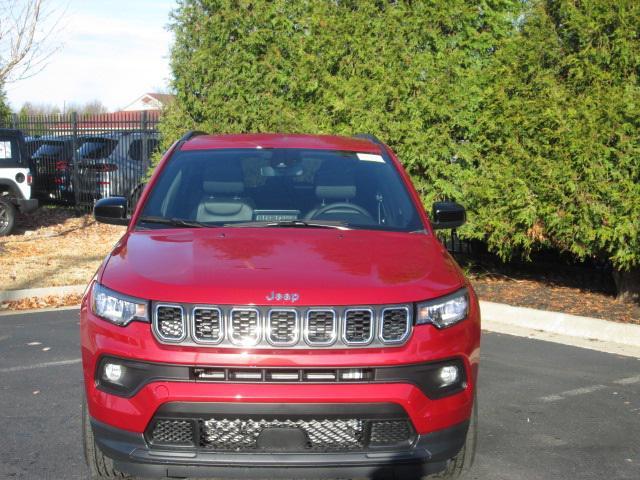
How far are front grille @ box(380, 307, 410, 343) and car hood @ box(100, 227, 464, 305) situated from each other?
1.9 inches

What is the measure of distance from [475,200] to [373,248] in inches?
269

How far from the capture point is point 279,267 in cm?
415

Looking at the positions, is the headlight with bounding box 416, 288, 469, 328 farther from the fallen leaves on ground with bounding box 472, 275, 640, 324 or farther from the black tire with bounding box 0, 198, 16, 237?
the black tire with bounding box 0, 198, 16, 237

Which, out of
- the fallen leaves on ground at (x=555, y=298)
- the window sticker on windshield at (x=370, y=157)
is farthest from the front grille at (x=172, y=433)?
the fallen leaves on ground at (x=555, y=298)

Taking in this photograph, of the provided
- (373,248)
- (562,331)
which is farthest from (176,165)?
(562,331)

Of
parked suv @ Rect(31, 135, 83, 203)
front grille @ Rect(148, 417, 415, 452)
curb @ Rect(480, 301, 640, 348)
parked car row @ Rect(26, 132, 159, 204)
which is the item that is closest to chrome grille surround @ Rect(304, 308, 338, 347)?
front grille @ Rect(148, 417, 415, 452)

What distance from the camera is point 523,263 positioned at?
14031 millimetres

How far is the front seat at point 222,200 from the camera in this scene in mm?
5230

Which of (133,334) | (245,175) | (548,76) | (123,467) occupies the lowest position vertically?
(123,467)

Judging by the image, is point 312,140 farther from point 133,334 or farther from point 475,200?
point 475,200

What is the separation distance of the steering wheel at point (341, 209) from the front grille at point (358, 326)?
1.45m

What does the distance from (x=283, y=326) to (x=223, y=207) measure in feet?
5.16

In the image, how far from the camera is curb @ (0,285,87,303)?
36.3ft

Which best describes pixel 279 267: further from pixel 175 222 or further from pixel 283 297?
pixel 175 222
